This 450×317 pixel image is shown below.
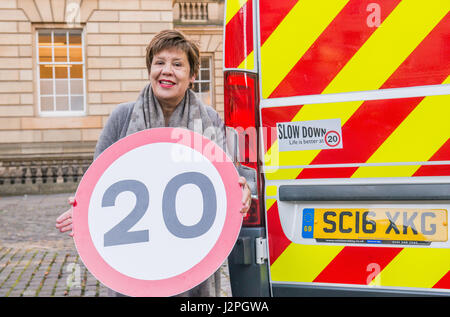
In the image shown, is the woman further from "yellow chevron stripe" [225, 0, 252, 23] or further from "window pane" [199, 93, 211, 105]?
"window pane" [199, 93, 211, 105]

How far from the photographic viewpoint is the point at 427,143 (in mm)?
2436

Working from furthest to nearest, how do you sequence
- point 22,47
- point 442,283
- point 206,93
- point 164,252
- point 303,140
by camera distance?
point 206,93 < point 22,47 < point 303,140 < point 442,283 < point 164,252

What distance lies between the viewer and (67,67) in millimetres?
18219

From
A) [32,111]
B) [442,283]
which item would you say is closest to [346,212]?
[442,283]

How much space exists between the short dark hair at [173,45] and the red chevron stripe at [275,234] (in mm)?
736

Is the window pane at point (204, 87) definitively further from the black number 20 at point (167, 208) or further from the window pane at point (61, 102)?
the black number 20 at point (167, 208)

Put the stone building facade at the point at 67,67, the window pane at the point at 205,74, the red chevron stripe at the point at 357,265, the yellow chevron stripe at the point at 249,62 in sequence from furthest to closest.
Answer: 1. the window pane at the point at 205,74
2. the stone building facade at the point at 67,67
3. the yellow chevron stripe at the point at 249,62
4. the red chevron stripe at the point at 357,265

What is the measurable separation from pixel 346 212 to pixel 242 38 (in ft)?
2.99

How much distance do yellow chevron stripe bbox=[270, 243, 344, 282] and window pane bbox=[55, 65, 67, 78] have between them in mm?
16505

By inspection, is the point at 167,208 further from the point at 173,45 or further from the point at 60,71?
the point at 60,71

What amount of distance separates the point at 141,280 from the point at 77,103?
55.0ft

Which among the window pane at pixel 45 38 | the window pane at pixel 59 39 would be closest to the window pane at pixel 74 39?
the window pane at pixel 59 39

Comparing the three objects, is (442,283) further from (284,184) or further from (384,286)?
(284,184)

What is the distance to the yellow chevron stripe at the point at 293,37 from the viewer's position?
103 inches
